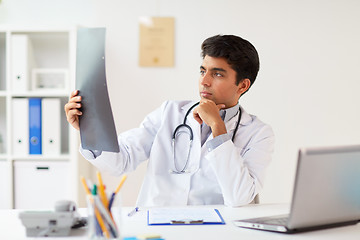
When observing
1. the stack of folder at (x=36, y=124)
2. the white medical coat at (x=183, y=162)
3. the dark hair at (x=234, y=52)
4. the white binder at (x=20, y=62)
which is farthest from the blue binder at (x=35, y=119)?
the dark hair at (x=234, y=52)

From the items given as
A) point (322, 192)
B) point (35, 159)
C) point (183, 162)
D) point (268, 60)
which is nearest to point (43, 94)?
point (35, 159)

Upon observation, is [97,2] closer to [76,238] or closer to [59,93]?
[59,93]

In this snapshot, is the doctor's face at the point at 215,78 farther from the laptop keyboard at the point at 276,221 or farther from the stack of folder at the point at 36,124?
the stack of folder at the point at 36,124

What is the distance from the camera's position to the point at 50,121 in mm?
2715

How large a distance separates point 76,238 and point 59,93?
1.66m

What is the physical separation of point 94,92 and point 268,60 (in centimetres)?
183

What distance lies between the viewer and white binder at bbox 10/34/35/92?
8.89 feet

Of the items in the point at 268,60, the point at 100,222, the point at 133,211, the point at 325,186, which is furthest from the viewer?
the point at 268,60

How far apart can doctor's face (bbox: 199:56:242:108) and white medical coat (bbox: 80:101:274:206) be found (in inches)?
5.0

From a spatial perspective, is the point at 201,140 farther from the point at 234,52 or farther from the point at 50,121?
the point at 50,121

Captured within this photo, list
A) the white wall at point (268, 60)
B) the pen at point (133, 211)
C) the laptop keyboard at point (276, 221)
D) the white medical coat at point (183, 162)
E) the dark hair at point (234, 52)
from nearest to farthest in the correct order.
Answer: the laptop keyboard at point (276, 221)
the pen at point (133, 211)
the white medical coat at point (183, 162)
the dark hair at point (234, 52)
the white wall at point (268, 60)

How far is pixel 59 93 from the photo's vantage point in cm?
272

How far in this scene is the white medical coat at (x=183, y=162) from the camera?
1735 millimetres

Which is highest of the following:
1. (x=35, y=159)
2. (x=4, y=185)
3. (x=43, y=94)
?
(x=43, y=94)
